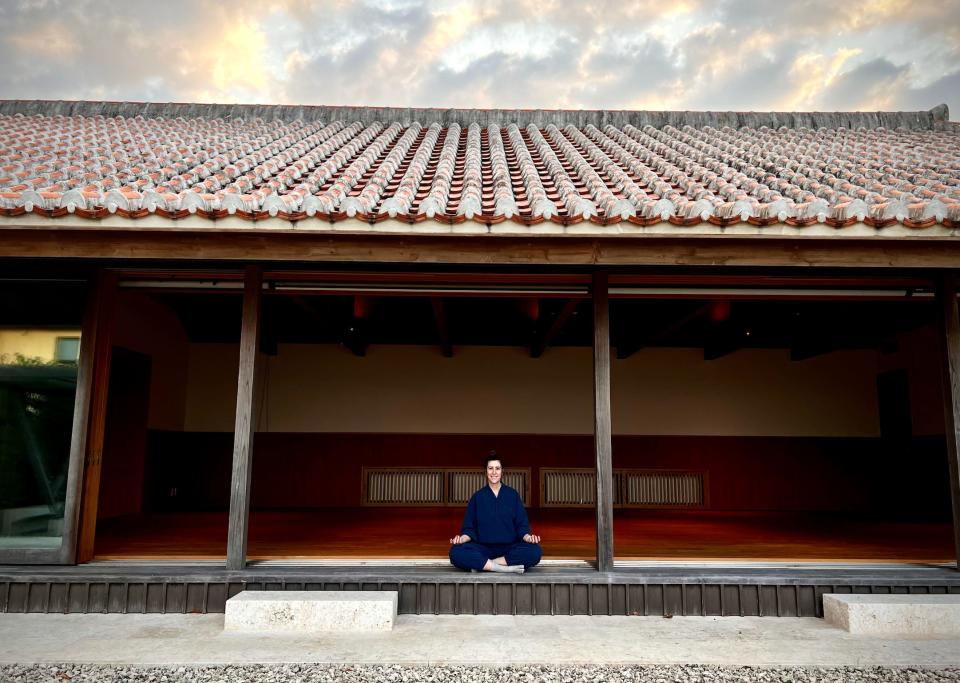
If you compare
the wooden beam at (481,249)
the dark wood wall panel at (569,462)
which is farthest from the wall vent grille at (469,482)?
the wooden beam at (481,249)

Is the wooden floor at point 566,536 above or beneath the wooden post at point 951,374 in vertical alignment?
beneath

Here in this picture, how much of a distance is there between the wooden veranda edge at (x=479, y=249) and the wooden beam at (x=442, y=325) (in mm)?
1738

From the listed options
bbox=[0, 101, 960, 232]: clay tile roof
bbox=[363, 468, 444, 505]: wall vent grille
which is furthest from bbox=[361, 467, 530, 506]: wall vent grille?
bbox=[0, 101, 960, 232]: clay tile roof

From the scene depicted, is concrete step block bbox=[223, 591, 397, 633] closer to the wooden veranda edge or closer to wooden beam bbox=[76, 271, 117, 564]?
wooden beam bbox=[76, 271, 117, 564]

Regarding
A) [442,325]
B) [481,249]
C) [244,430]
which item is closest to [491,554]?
[244,430]

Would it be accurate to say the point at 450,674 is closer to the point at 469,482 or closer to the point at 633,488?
the point at 469,482

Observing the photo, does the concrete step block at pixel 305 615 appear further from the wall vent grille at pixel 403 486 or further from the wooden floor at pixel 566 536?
the wall vent grille at pixel 403 486

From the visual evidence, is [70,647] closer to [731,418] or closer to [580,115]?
[580,115]

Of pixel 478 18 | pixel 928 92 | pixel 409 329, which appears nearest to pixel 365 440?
pixel 409 329

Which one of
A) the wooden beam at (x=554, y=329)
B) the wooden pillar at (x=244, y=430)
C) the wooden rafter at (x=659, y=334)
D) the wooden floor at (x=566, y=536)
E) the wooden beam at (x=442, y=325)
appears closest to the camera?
the wooden pillar at (x=244, y=430)

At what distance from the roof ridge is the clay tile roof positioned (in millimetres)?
17

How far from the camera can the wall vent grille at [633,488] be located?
9039mm

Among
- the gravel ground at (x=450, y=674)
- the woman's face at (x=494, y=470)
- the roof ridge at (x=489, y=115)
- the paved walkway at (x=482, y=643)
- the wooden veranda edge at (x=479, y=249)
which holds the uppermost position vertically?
the roof ridge at (x=489, y=115)

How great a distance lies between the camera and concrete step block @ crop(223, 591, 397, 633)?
329 cm
